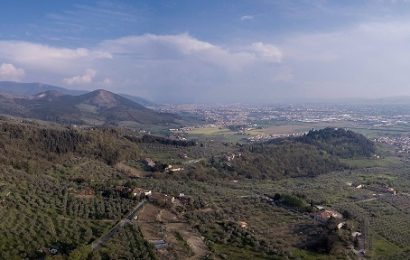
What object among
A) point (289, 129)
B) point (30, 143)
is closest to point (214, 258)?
point (30, 143)

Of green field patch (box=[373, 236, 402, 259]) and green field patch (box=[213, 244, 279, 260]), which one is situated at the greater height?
green field patch (box=[213, 244, 279, 260])

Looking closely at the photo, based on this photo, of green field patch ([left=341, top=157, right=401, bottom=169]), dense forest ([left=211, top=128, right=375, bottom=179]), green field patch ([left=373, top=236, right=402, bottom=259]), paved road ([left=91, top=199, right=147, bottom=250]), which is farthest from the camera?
green field patch ([left=341, top=157, right=401, bottom=169])

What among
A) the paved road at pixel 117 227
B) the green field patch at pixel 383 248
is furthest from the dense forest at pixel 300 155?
the green field patch at pixel 383 248

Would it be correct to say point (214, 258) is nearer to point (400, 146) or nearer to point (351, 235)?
point (351, 235)

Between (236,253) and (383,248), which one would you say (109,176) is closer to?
(236,253)

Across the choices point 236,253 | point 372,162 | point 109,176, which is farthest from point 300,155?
point 236,253

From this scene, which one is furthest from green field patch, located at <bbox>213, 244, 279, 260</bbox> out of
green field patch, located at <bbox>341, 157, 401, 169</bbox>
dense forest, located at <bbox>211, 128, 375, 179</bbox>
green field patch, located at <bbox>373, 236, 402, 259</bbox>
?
green field patch, located at <bbox>341, 157, 401, 169</bbox>

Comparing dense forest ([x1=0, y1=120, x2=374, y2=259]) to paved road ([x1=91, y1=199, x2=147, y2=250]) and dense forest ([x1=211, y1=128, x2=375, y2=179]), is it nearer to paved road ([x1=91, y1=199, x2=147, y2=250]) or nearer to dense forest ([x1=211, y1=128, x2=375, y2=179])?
dense forest ([x1=211, y1=128, x2=375, y2=179])

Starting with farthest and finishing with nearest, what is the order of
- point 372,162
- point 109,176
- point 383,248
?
point 372,162 → point 109,176 → point 383,248

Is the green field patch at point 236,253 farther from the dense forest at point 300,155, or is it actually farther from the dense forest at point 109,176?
the dense forest at point 300,155
